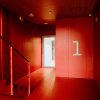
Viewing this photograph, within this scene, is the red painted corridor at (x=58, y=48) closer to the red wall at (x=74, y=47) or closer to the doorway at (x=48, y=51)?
the red wall at (x=74, y=47)

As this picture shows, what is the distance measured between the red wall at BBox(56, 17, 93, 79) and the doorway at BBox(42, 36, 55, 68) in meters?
3.06

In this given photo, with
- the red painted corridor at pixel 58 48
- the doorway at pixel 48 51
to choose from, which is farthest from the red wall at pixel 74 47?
the doorway at pixel 48 51

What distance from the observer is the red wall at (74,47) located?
5273mm

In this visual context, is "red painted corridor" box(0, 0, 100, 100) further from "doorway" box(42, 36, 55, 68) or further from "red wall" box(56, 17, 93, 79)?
"doorway" box(42, 36, 55, 68)

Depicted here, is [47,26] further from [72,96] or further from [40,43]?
[72,96]

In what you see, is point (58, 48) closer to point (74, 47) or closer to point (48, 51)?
point (74, 47)

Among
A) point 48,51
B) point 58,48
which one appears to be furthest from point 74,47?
point 48,51

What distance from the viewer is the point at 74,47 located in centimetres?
543

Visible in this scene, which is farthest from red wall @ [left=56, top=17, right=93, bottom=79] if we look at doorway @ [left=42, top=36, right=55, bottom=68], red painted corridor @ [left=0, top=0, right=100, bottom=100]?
doorway @ [left=42, top=36, right=55, bottom=68]

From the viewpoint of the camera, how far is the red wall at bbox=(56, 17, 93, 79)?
5.27 metres

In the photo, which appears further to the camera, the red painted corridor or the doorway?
the doorway

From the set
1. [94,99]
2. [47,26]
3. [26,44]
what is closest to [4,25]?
→ [26,44]

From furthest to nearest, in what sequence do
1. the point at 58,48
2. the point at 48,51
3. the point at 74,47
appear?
the point at 48,51, the point at 58,48, the point at 74,47

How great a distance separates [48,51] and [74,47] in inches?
154
